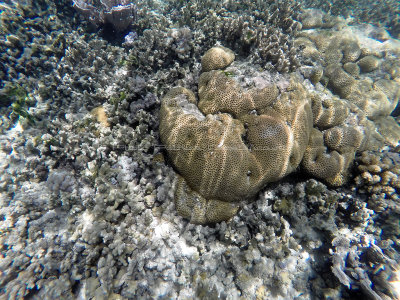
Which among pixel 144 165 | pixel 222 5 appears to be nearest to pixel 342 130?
pixel 144 165

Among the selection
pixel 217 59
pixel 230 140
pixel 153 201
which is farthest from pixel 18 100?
pixel 230 140

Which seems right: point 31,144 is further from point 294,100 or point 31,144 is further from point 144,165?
point 294,100

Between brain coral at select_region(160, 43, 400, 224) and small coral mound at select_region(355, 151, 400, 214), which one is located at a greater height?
brain coral at select_region(160, 43, 400, 224)

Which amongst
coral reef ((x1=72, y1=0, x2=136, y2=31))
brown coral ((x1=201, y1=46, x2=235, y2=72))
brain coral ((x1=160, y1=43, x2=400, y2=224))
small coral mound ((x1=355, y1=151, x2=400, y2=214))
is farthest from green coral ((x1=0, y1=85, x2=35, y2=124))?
small coral mound ((x1=355, y1=151, x2=400, y2=214))

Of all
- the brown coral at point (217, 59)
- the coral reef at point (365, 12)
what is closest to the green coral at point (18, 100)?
the brown coral at point (217, 59)

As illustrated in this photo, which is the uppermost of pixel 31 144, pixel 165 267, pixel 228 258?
pixel 31 144

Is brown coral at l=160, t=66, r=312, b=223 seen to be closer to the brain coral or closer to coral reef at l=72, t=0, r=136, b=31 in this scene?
the brain coral
